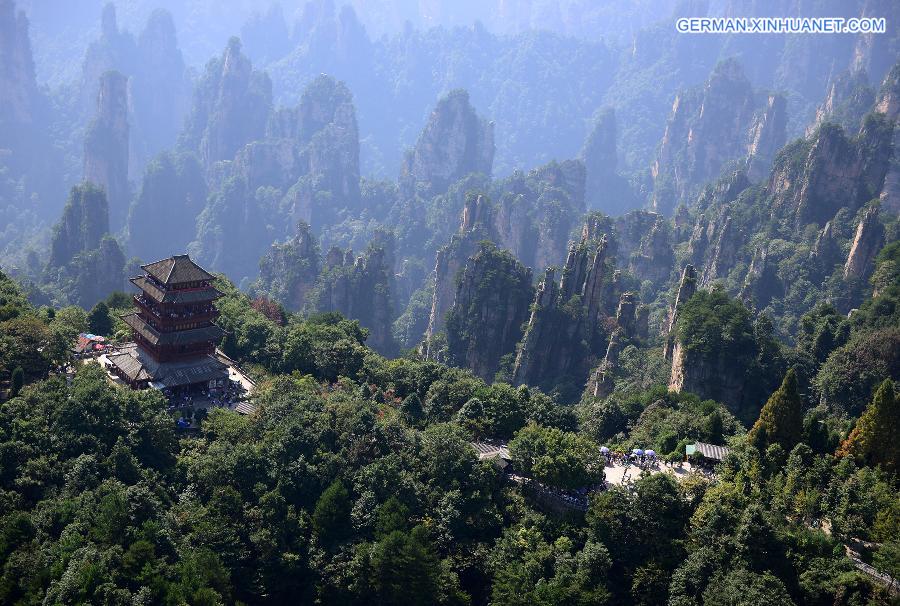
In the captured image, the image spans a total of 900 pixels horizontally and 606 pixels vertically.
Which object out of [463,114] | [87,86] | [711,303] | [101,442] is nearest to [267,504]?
[101,442]

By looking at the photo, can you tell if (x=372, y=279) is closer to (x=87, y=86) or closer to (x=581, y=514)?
(x=581, y=514)

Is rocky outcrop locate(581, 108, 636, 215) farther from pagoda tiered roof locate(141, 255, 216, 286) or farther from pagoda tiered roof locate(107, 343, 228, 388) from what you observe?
pagoda tiered roof locate(107, 343, 228, 388)

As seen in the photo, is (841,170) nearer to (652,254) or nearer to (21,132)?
(652,254)

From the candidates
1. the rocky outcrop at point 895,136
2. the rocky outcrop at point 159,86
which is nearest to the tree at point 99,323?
the rocky outcrop at point 895,136

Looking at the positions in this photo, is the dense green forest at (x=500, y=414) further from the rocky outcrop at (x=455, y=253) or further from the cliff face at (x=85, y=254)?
the rocky outcrop at (x=455, y=253)

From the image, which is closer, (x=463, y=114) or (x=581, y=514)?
(x=581, y=514)

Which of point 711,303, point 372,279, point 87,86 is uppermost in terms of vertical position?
point 87,86

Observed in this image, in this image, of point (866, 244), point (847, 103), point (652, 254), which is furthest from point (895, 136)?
point (866, 244)
